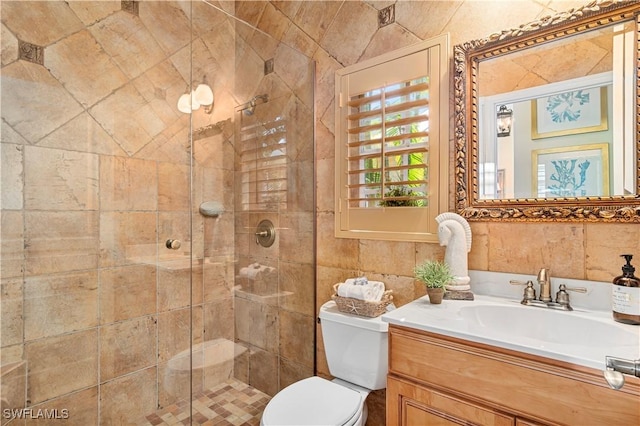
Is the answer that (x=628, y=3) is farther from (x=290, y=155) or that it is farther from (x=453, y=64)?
(x=290, y=155)

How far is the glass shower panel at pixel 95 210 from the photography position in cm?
150

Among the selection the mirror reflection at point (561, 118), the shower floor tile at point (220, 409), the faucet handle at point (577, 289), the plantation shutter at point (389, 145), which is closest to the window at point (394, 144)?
the plantation shutter at point (389, 145)

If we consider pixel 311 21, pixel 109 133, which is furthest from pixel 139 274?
pixel 311 21

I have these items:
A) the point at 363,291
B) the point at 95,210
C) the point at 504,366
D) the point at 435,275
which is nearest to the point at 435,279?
the point at 435,275

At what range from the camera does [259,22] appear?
2.35m

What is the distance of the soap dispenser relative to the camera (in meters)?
0.98

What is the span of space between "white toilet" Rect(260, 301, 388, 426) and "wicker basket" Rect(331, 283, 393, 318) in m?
0.02

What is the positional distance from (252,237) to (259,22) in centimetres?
153

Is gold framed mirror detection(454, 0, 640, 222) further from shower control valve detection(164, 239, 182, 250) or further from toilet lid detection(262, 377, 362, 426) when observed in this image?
shower control valve detection(164, 239, 182, 250)

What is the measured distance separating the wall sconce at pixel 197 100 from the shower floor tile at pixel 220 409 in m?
1.63

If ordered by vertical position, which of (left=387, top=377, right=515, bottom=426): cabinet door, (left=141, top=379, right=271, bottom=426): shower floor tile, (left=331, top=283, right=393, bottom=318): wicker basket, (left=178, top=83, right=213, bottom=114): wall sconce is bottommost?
(left=141, top=379, right=271, bottom=426): shower floor tile

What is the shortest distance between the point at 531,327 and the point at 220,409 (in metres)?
1.67

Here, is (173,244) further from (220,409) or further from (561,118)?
(561,118)

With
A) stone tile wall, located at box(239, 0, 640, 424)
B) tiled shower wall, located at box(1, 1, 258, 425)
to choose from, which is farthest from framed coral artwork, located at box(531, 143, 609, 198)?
tiled shower wall, located at box(1, 1, 258, 425)
